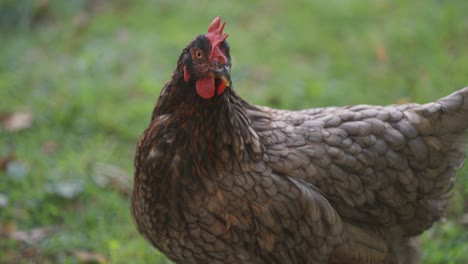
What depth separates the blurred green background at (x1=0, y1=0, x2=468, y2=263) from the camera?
13.4ft

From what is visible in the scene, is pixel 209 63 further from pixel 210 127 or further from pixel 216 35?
pixel 210 127

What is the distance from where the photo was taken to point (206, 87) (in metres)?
2.58

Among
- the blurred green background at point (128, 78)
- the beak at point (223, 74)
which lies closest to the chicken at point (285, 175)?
the beak at point (223, 74)

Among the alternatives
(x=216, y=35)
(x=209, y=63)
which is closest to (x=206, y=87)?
(x=209, y=63)

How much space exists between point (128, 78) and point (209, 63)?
11.1 feet

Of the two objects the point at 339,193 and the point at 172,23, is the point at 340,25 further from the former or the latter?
the point at 339,193

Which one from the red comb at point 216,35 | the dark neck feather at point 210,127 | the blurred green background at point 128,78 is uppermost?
the blurred green background at point 128,78

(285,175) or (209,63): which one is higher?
(209,63)

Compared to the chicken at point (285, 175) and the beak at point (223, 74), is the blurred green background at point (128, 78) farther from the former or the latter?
the beak at point (223, 74)

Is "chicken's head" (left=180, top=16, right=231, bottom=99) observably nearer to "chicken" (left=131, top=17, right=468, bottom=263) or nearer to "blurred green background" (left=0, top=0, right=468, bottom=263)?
"chicken" (left=131, top=17, right=468, bottom=263)

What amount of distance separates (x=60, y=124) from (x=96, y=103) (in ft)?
1.35

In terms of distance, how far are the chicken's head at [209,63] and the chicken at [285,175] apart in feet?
0.06

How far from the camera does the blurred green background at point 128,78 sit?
161 inches

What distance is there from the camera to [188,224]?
111 inches
